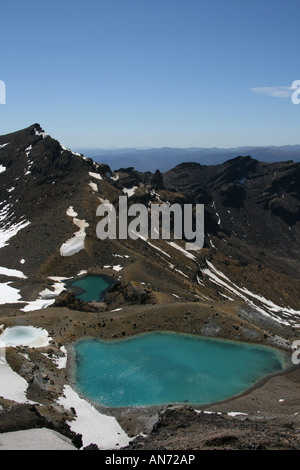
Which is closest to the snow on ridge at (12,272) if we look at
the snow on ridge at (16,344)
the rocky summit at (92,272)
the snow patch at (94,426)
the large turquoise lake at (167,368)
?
the rocky summit at (92,272)

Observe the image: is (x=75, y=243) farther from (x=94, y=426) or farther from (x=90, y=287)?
(x=94, y=426)

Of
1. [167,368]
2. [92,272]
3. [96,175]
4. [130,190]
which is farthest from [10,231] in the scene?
[167,368]

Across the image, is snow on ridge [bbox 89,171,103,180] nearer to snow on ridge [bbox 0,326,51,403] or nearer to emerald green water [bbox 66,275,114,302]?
emerald green water [bbox 66,275,114,302]

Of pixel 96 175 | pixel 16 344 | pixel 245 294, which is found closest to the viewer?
pixel 16 344

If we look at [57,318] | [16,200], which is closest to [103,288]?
[57,318]

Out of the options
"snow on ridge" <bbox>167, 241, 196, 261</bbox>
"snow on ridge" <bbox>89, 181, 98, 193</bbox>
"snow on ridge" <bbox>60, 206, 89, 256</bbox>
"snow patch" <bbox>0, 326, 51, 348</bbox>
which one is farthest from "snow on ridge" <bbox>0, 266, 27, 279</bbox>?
"snow on ridge" <bbox>167, 241, 196, 261</bbox>

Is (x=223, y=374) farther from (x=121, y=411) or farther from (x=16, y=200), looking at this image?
(x=16, y=200)
